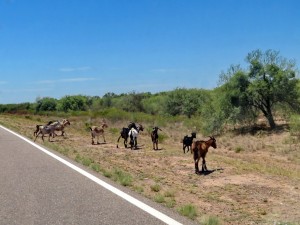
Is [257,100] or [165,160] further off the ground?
[257,100]

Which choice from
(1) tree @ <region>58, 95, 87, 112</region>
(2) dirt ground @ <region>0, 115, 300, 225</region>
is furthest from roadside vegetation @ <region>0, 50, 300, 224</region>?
(1) tree @ <region>58, 95, 87, 112</region>

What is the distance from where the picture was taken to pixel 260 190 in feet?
35.6

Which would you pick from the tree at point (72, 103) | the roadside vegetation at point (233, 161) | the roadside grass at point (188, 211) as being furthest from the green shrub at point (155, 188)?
the tree at point (72, 103)

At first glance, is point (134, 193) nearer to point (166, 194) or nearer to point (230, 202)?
point (166, 194)

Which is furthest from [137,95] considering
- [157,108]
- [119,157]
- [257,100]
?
[119,157]

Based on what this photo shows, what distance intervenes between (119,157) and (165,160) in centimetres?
205

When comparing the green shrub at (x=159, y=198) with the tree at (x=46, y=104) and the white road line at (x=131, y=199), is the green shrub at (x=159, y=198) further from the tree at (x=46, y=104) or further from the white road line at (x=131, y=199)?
the tree at (x=46, y=104)

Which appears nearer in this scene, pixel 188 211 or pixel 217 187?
pixel 188 211

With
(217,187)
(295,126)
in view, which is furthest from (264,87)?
(217,187)

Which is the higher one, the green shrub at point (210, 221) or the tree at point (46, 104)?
the tree at point (46, 104)

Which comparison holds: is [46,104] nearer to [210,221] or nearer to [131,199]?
[131,199]

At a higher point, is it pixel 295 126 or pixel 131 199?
pixel 295 126

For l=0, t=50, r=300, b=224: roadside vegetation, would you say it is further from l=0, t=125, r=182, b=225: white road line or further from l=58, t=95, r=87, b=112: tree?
l=58, t=95, r=87, b=112: tree

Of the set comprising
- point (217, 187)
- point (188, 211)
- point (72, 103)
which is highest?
point (72, 103)
